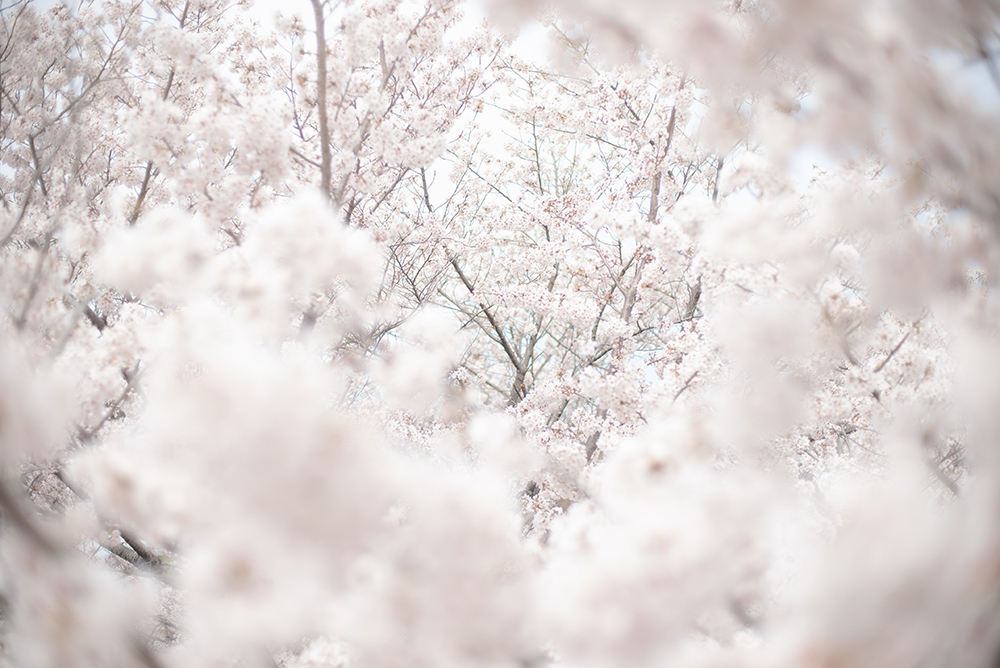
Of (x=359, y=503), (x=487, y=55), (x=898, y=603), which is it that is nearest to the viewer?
(x=898, y=603)

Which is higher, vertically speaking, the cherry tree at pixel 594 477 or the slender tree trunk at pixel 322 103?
the slender tree trunk at pixel 322 103

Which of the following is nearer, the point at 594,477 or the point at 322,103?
the point at 594,477

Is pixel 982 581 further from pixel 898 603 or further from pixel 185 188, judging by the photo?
pixel 185 188

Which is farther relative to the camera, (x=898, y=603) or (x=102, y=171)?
(x=102, y=171)

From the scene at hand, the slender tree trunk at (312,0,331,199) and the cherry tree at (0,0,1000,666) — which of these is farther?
the slender tree trunk at (312,0,331,199)

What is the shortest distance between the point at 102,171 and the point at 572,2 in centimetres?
444

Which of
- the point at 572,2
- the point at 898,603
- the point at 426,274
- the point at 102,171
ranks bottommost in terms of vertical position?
the point at 898,603

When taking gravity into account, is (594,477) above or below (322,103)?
below

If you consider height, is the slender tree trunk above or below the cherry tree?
above

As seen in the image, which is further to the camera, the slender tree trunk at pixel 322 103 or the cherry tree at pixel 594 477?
the slender tree trunk at pixel 322 103

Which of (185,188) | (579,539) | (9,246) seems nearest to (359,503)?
(579,539)

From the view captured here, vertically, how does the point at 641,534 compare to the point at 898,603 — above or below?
above

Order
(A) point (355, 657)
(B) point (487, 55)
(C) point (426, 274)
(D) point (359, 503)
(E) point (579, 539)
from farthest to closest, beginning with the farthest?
1. (C) point (426, 274)
2. (B) point (487, 55)
3. (A) point (355, 657)
4. (E) point (579, 539)
5. (D) point (359, 503)

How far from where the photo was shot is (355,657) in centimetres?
144
